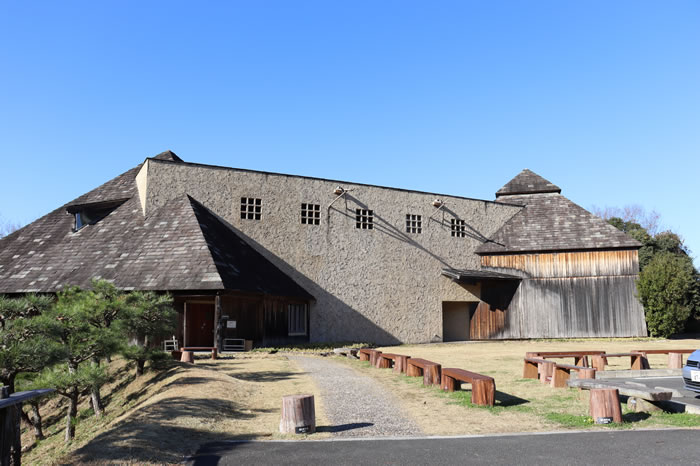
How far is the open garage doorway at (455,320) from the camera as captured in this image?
32344mm

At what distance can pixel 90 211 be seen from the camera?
1054 inches

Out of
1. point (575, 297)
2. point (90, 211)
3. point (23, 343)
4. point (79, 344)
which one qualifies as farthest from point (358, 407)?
point (575, 297)

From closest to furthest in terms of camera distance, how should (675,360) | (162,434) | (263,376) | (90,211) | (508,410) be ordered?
(162,434) → (508,410) → (263,376) → (675,360) → (90,211)

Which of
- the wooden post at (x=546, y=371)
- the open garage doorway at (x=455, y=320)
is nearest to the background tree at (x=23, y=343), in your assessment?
the wooden post at (x=546, y=371)

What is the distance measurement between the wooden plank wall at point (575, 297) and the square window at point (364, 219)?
825 centimetres

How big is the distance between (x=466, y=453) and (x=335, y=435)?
6.69 ft

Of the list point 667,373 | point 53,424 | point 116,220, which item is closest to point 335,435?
point 667,373

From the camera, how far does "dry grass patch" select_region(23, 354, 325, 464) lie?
7.19 m

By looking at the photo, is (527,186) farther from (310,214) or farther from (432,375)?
(432,375)

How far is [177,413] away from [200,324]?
1375 centimetres

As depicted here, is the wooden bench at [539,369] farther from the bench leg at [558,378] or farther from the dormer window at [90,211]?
the dormer window at [90,211]

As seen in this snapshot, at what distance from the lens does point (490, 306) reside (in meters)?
31.0

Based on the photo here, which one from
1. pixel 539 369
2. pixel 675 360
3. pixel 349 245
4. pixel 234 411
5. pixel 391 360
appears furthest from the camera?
pixel 349 245

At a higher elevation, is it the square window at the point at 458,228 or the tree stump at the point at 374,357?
the square window at the point at 458,228
